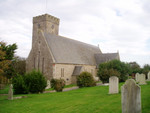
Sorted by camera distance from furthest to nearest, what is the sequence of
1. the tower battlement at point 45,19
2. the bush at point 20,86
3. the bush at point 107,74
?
the tower battlement at point 45,19 < the bush at point 107,74 < the bush at point 20,86

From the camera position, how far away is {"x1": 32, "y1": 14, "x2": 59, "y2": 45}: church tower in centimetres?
5011

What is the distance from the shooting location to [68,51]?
37625 millimetres

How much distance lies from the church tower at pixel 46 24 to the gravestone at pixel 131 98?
45439mm

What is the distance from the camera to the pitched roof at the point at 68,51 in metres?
34.1

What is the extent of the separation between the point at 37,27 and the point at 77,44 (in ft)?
55.2

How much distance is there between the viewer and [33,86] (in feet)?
68.5

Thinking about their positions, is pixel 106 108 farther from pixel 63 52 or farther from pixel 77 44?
pixel 77 44

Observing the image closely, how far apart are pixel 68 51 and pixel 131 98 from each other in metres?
A: 31.5

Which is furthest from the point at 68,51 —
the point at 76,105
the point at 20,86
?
the point at 76,105

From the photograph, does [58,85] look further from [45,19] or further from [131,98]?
[45,19]

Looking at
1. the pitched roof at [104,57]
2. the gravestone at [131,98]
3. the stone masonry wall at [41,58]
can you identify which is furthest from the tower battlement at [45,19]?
the gravestone at [131,98]

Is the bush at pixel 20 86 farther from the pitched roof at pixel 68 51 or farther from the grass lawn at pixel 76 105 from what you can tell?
the pitched roof at pixel 68 51

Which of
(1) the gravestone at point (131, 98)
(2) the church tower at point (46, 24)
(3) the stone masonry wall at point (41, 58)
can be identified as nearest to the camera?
(1) the gravestone at point (131, 98)

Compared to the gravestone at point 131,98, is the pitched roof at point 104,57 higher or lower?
higher
